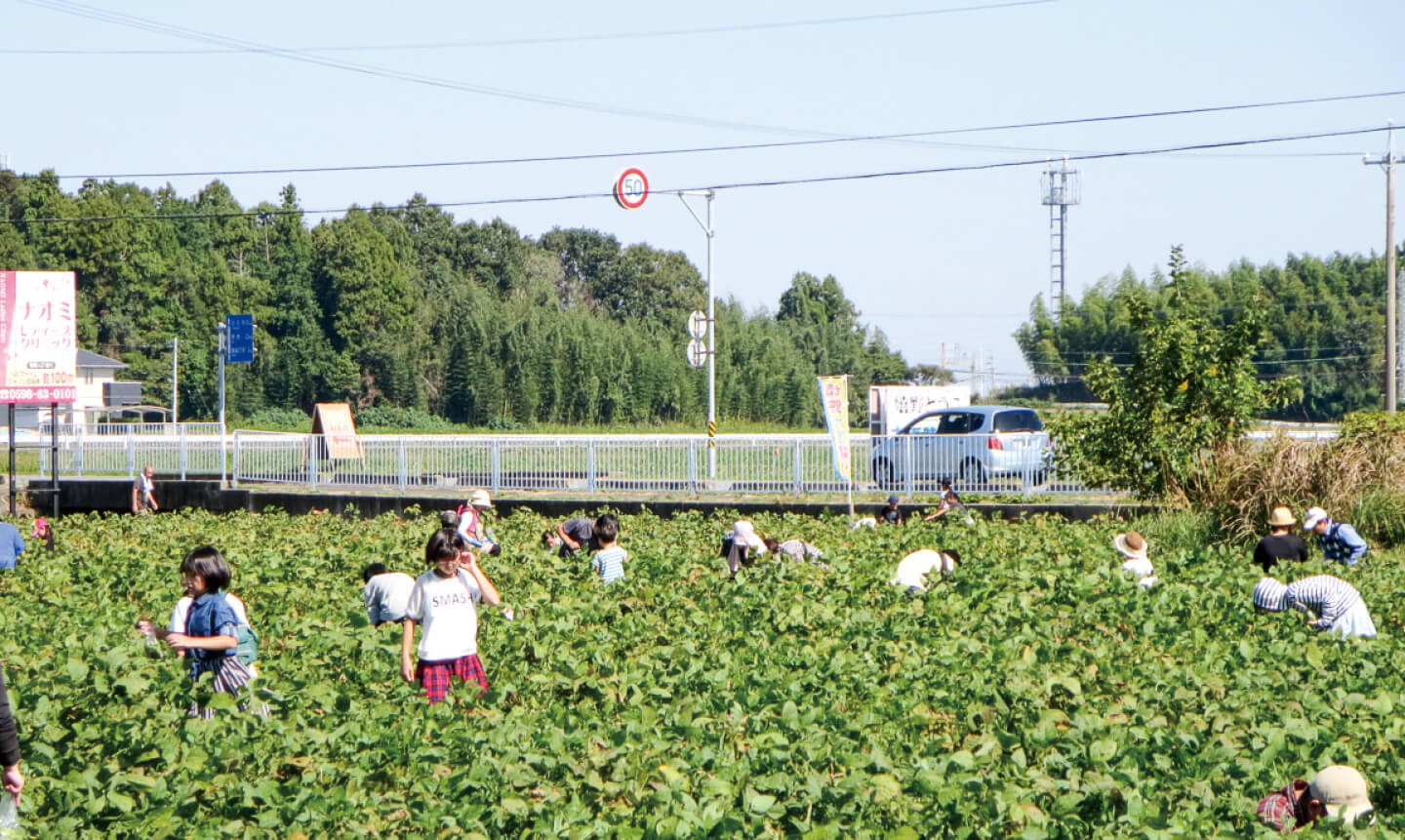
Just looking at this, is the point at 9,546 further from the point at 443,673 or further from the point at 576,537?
the point at 443,673

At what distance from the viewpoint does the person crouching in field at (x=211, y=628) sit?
7.00 meters

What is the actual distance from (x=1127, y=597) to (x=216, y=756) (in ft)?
23.4

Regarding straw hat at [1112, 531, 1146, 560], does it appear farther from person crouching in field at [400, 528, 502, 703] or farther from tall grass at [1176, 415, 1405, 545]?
person crouching in field at [400, 528, 502, 703]

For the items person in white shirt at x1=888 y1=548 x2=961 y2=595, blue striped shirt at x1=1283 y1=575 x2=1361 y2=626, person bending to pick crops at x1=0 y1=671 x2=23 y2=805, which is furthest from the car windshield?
person bending to pick crops at x1=0 y1=671 x2=23 y2=805

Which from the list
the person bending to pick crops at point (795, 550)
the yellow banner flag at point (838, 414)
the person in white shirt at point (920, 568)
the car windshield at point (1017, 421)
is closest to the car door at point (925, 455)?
the car windshield at point (1017, 421)

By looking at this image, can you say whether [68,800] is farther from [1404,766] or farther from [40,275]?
[40,275]

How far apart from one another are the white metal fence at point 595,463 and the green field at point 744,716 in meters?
11.0

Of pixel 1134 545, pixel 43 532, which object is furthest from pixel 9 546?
pixel 1134 545

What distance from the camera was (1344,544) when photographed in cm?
1273

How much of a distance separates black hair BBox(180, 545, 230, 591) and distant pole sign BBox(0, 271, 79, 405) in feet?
60.6

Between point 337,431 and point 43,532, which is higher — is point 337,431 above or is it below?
above

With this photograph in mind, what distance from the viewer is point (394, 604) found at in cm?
978

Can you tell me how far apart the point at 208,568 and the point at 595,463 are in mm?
17838

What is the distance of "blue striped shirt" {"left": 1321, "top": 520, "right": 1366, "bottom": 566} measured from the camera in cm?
1268
